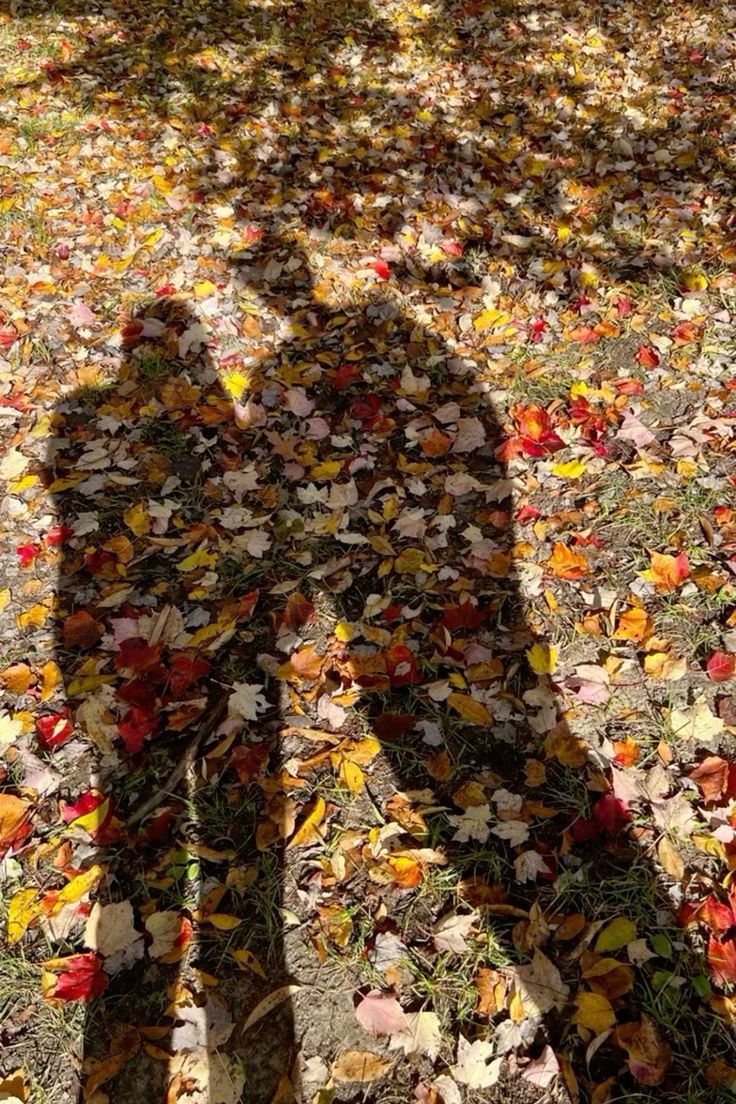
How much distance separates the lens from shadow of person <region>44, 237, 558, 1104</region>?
219cm

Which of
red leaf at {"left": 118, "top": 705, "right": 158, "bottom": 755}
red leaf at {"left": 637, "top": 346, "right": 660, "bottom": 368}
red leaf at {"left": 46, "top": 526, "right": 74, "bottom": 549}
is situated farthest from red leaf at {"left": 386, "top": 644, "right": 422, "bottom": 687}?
red leaf at {"left": 637, "top": 346, "right": 660, "bottom": 368}

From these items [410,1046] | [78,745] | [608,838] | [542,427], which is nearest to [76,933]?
[78,745]

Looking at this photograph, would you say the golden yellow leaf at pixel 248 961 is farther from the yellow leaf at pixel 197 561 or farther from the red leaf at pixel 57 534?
the red leaf at pixel 57 534

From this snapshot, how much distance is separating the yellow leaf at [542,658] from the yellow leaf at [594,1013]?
1063 mm

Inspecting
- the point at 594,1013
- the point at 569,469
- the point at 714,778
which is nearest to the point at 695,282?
the point at 569,469

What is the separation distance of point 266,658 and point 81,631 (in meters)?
0.77

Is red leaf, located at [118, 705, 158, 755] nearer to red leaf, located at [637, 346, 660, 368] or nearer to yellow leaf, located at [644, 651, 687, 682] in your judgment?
yellow leaf, located at [644, 651, 687, 682]

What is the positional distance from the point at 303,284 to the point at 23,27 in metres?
4.55

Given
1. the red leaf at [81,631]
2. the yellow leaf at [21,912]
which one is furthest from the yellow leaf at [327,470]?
the yellow leaf at [21,912]

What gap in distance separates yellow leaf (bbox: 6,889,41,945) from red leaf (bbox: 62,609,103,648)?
36.5 inches

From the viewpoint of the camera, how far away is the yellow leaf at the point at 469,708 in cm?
265

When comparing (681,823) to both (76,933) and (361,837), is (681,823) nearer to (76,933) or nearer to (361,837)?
(361,837)

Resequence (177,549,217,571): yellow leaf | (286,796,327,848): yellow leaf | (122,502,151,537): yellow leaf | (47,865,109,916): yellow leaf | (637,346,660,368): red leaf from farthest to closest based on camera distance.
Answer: (637,346,660,368): red leaf < (122,502,151,537): yellow leaf < (177,549,217,571): yellow leaf < (286,796,327,848): yellow leaf < (47,865,109,916): yellow leaf

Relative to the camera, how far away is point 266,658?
2.87 metres
